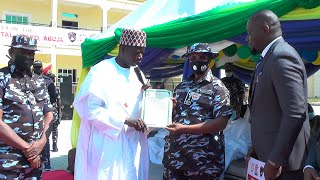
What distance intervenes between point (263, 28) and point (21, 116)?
177 centimetres

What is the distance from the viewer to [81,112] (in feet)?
9.13

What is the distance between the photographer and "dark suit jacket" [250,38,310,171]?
187 cm

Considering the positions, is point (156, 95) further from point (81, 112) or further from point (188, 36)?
point (188, 36)

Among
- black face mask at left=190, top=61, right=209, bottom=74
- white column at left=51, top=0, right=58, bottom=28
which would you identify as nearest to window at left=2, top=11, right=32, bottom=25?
white column at left=51, top=0, right=58, bottom=28

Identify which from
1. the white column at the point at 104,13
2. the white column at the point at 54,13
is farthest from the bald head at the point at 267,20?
the white column at the point at 104,13

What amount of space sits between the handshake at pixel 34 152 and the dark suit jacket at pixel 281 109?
5.09 ft

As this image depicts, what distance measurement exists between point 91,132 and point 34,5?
2082 centimetres

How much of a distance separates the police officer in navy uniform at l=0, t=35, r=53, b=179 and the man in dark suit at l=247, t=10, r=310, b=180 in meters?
1.57

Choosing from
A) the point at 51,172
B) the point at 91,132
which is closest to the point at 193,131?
the point at 91,132

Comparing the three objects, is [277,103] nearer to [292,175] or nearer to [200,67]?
[292,175]

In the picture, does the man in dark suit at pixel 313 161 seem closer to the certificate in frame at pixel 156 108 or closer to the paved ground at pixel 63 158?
the certificate in frame at pixel 156 108

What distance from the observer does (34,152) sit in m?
2.69

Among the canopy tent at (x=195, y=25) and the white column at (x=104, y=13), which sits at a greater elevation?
the white column at (x=104, y=13)

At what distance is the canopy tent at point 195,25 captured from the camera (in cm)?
331
